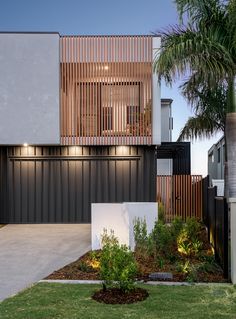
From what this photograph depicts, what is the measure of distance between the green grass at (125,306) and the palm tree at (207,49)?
14.1ft

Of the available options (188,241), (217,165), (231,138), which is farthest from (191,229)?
(217,165)

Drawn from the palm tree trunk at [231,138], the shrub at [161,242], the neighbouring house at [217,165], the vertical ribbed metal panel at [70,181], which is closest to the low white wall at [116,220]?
the shrub at [161,242]

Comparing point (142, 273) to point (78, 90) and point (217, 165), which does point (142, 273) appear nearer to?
point (78, 90)

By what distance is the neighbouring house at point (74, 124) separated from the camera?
15914 millimetres

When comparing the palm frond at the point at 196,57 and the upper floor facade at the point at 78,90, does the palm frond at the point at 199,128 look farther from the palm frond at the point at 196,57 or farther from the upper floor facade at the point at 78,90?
the palm frond at the point at 196,57

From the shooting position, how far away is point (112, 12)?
16.6 meters

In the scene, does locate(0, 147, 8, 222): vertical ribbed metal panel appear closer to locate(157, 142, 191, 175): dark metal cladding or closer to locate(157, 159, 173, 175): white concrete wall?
locate(157, 142, 191, 175): dark metal cladding

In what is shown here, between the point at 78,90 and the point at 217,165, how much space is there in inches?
760

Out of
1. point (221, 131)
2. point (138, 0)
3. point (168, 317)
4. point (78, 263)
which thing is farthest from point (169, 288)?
point (138, 0)

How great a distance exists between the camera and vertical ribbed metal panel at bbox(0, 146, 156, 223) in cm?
1700

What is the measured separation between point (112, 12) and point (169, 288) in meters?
12.6

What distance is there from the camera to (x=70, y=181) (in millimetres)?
17172

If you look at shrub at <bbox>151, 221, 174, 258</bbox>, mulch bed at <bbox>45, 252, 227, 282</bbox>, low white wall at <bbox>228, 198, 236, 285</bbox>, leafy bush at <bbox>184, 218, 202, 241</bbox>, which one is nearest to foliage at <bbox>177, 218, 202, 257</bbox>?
leafy bush at <bbox>184, 218, 202, 241</bbox>

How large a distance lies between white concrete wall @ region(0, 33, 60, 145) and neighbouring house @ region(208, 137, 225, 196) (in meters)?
6.77
